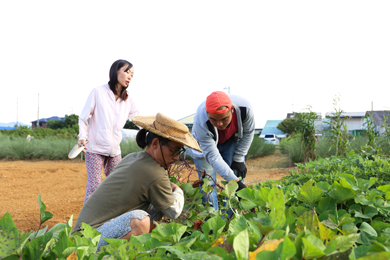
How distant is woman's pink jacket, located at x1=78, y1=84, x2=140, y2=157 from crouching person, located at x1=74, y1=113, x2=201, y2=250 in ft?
4.00

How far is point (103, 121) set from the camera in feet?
10.0

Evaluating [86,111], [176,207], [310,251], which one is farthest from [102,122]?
[310,251]

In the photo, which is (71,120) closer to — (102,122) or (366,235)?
(102,122)

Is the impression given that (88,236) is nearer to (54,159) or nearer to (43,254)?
(43,254)

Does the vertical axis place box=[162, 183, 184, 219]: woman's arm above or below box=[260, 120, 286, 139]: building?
above

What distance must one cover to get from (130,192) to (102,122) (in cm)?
149

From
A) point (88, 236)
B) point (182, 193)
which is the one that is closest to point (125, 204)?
point (182, 193)

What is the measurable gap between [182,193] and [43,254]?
43.9 inches

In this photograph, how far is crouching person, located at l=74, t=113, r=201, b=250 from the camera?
5.67 feet

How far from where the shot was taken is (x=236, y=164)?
10.7 feet

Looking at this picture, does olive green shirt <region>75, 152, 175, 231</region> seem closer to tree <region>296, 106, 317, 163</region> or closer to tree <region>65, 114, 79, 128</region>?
tree <region>296, 106, 317, 163</region>

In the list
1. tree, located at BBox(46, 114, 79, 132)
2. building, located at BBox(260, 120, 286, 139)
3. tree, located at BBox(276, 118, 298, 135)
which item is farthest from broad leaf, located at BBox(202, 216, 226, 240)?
building, located at BBox(260, 120, 286, 139)

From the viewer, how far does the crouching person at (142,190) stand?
1729mm

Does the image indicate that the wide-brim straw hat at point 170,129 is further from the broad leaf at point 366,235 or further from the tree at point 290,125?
the tree at point 290,125
